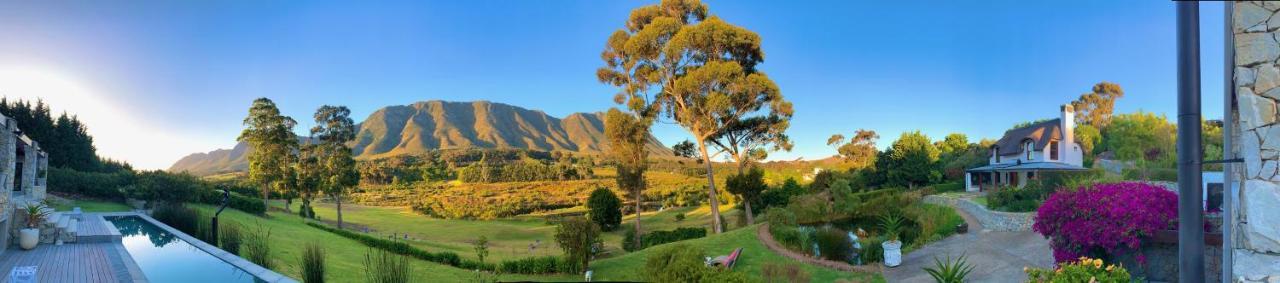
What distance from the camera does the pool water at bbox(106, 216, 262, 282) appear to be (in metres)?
9.31

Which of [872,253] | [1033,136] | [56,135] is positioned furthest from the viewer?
[56,135]

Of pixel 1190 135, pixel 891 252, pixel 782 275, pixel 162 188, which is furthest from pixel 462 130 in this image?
pixel 1190 135

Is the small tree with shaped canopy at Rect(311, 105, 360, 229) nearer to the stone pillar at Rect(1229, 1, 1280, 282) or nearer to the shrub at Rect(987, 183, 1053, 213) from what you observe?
the shrub at Rect(987, 183, 1053, 213)

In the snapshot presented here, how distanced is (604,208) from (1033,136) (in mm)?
19149

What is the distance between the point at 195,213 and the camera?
16375mm

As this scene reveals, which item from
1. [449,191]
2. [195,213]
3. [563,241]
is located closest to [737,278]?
[563,241]

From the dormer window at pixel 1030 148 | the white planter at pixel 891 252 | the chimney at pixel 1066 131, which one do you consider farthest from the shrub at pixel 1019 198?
the chimney at pixel 1066 131

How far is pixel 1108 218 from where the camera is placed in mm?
6938

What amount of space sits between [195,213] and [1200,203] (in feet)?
69.5

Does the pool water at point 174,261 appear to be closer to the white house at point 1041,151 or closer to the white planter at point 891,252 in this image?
the white planter at point 891,252

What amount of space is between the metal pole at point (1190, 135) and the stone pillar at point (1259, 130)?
98 centimetres

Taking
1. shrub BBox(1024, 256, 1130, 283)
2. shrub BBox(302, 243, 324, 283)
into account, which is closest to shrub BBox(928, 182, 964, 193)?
shrub BBox(1024, 256, 1130, 283)

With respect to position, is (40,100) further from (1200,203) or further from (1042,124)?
(1042,124)

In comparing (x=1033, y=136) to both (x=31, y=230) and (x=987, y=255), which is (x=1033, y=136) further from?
(x=31, y=230)
